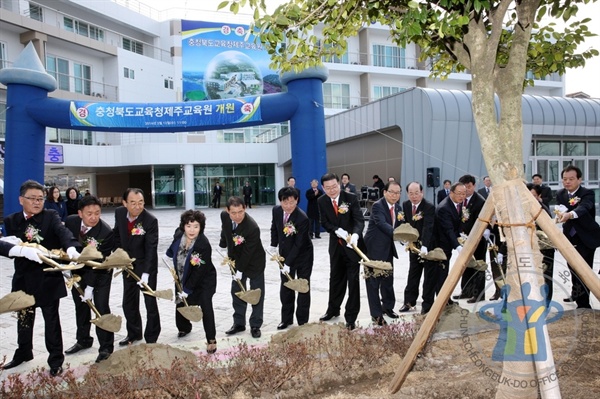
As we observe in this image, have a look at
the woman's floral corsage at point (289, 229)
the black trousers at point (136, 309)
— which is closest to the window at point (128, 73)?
the woman's floral corsage at point (289, 229)

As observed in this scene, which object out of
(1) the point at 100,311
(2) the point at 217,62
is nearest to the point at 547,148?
(1) the point at 100,311

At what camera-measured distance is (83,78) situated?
2680 cm

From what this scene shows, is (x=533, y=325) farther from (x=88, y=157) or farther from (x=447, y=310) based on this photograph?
(x=88, y=157)

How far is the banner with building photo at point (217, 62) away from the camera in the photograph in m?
30.0

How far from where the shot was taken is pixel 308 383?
318cm

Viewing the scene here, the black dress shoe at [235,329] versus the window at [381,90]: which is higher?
the window at [381,90]

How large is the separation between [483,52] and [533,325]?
1670 mm

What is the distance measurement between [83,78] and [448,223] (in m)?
26.9

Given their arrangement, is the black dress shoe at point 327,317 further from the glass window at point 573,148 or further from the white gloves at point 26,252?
the glass window at point 573,148

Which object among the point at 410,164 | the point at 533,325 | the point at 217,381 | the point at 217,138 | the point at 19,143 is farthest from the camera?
the point at 217,138

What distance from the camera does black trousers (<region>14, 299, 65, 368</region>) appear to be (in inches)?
147

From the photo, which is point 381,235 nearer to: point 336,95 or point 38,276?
point 38,276

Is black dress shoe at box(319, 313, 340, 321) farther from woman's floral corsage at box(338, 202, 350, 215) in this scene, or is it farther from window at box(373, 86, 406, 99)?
window at box(373, 86, 406, 99)

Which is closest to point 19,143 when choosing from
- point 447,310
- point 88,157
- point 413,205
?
point 413,205
